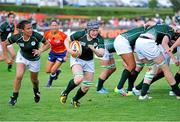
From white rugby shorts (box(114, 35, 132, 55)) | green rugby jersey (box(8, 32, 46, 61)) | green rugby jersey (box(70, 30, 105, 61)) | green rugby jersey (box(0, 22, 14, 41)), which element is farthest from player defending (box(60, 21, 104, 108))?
green rugby jersey (box(0, 22, 14, 41))

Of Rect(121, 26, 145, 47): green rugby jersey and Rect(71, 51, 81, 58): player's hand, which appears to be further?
Rect(121, 26, 145, 47): green rugby jersey

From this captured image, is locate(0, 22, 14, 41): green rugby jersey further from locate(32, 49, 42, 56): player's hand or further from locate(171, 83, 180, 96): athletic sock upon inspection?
locate(171, 83, 180, 96): athletic sock

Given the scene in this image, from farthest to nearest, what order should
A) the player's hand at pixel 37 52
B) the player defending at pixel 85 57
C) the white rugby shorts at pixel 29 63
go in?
the white rugby shorts at pixel 29 63, the player's hand at pixel 37 52, the player defending at pixel 85 57

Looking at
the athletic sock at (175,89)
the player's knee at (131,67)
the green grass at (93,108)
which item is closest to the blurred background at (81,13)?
the green grass at (93,108)

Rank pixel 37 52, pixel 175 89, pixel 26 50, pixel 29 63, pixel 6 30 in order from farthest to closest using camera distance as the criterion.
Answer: pixel 6 30 → pixel 175 89 → pixel 29 63 → pixel 26 50 → pixel 37 52

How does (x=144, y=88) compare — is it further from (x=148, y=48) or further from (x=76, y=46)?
(x=76, y=46)

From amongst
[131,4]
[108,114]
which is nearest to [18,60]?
[108,114]

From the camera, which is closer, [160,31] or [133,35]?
[160,31]

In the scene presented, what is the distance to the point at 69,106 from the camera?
14625mm

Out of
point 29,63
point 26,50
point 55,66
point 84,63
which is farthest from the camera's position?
point 55,66

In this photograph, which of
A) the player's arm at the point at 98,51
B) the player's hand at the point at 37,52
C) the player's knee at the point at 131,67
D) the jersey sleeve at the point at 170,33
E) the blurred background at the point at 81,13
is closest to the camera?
the player's arm at the point at 98,51

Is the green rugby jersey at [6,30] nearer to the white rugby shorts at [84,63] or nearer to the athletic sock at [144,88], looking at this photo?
the athletic sock at [144,88]

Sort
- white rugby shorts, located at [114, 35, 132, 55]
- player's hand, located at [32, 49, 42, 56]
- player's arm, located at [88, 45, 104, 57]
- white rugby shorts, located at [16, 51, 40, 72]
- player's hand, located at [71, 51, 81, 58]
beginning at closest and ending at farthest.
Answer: player's arm, located at [88, 45, 104, 57] → player's hand, located at [71, 51, 81, 58] → player's hand, located at [32, 49, 42, 56] → white rugby shorts, located at [16, 51, 40, 72] → white rugby shorts, located at [114, 35, 132, 55]

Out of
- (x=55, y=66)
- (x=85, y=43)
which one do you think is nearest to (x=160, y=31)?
(x=85, y=43)
